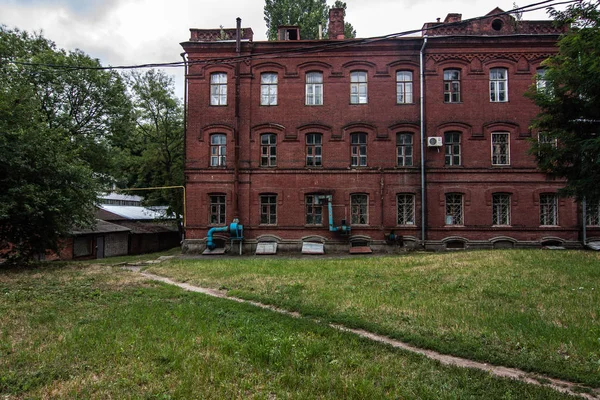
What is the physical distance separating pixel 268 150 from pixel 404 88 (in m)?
8.49

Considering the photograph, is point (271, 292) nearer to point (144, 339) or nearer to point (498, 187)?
point (144, 339)

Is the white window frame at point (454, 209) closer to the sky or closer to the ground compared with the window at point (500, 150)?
closer to the ground

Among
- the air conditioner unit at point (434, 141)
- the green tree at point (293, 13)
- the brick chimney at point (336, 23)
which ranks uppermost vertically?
the green tree at point (293, 13)

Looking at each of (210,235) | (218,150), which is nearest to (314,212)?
(210,235)

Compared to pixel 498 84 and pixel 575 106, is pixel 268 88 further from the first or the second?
pixel 575 106

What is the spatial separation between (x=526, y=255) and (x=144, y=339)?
1358 centimetres

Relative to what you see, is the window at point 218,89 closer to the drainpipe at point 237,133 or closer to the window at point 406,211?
the drainpipe at point 237,133

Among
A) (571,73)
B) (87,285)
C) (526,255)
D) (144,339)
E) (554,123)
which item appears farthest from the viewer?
(526,255)

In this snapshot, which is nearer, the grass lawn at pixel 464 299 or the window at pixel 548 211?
the grass lawn at pixel 464 299

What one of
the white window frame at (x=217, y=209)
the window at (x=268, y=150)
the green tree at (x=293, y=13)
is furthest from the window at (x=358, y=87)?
the green tree at (x=293, y=13)

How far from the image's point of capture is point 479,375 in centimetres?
439

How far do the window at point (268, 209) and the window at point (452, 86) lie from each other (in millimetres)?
11280

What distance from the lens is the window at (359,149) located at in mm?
20375

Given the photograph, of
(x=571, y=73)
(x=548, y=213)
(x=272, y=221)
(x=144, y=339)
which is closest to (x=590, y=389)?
(x=144, y=339)
